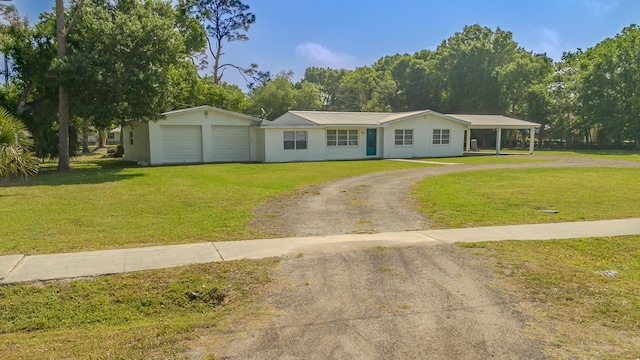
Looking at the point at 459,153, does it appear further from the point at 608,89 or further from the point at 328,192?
the point at 328,192

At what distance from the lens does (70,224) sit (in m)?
8.87

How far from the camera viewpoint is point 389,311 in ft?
15.7

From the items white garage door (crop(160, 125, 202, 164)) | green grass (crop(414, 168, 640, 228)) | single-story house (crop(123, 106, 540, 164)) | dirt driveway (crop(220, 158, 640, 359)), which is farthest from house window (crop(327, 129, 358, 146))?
dirt driveway (crop(220, 158, 640, 359))

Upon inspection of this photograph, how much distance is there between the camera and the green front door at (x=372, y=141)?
103 feet

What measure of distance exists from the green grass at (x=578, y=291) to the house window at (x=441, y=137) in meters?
25.7

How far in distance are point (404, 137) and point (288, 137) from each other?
8.86 m

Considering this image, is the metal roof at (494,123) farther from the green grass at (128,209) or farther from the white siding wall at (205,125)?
the green grass at (128,209)

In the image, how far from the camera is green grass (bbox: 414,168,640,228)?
9.88 metres

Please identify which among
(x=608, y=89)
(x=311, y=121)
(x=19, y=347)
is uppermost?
(x=608, y=89)

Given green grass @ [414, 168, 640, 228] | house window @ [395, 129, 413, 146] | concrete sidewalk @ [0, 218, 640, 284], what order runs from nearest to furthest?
concrete sidewalk @ [0, 218, 640, 284] < green grass @ [414, 168, 640, 228] < house window @ [395, 129, 413, 146]

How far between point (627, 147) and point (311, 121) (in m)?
34.1

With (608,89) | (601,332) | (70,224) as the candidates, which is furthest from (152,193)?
(608,89)

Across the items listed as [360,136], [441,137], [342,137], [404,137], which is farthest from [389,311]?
[441,137]

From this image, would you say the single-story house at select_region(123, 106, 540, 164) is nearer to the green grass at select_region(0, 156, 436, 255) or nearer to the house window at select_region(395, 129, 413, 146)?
the house window at select_region(395, 129, 413, 146)
